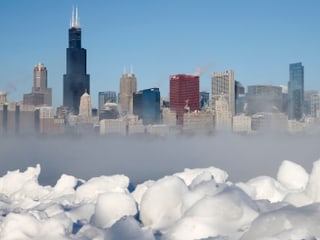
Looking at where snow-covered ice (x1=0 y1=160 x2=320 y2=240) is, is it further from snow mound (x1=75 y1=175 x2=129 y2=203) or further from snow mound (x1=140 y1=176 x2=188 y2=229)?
snow mound (x1=75 y1=175 x2=129 y2=203)

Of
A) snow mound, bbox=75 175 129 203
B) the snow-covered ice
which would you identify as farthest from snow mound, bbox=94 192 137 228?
snow mound, bbox=75 175 129 203

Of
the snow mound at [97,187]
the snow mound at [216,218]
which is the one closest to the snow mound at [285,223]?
the snow mound at [216,218]

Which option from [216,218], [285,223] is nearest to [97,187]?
[216,218]

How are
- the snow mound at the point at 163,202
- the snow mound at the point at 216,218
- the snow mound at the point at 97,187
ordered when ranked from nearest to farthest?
1. the snow mound at the point at 216,218
2. the snow mound at the point at 163,202
3. the snow mound at the point at 97,187

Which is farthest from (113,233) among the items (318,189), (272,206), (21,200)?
(21,200)

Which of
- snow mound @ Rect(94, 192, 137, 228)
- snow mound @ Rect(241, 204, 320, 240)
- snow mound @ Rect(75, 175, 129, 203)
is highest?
snow mound @ Rect(241, 204, 320, 240)

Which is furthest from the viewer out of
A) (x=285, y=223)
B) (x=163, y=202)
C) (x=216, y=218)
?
(x=163, y=202)

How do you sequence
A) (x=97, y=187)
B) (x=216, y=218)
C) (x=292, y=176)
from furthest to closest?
(x=97, y=187) → (x=292, y=176) → (x=216, y=218)

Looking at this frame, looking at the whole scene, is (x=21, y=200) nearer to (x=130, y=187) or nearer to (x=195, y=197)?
(x=130, y=187)

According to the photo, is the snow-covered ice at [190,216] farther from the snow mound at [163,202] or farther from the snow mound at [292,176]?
the snow mound at [292,176]

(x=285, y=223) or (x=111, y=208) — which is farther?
(x=111, y=208)

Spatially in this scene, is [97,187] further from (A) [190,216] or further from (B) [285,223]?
(B) [285,223]

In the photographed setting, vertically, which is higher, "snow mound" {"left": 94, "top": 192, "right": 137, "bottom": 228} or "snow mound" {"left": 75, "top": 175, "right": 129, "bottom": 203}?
"snow mound" {"left": 94, "top": 192, "right": 137, "bottom": 228}

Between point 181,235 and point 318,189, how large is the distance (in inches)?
234
